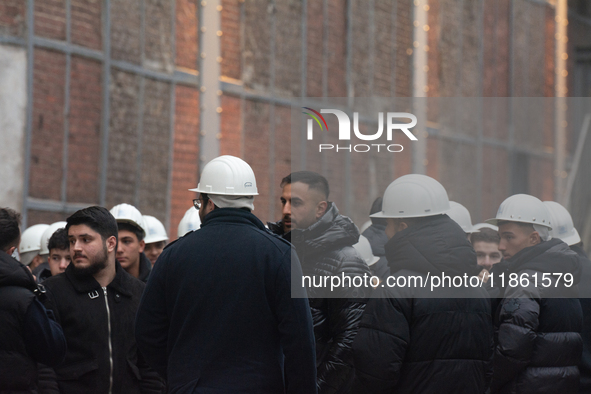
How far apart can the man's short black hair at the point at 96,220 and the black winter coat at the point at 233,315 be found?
4.22 ft

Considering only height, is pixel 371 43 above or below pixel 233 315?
above

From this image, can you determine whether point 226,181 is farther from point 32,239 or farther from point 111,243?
point 32,239

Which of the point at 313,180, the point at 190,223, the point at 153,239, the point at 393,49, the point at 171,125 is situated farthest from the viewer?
the point at 393,49

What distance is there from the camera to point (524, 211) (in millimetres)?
5785

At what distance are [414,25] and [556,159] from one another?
253 inches

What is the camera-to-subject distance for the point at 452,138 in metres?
17.9

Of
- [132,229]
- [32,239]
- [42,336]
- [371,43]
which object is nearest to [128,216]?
[132,229]

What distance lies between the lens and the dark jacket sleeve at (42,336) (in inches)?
187

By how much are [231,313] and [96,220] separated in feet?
5.38

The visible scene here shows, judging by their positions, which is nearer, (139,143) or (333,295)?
(333,295)

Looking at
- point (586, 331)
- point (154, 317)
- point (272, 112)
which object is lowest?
point (586, 331)

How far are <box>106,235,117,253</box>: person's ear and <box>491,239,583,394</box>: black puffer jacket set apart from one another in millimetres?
2380

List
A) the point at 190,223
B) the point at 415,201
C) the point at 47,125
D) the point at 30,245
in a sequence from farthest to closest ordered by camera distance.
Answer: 1. the point at 47,125
2. the point at 30,245
3. the point at 190,223
4. the point at 415,201

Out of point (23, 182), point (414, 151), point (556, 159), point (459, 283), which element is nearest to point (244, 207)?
point (459, 283)
